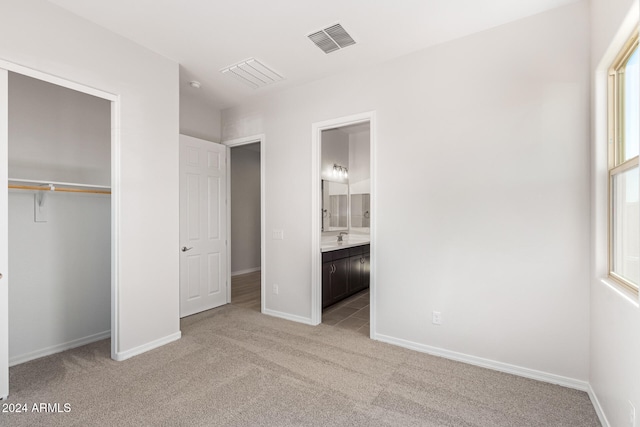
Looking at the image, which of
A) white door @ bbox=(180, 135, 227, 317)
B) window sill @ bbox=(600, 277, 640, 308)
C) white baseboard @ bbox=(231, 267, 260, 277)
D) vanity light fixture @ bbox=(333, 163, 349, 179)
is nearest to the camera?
window sill @ bbox=(600, 277, 640, 308)

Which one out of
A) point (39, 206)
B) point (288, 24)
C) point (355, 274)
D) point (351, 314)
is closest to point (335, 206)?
point (355, 274)

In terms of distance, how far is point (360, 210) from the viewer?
19.5ft

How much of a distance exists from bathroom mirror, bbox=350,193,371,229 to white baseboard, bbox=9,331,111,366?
159 inches

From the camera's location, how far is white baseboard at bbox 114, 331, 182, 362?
2789 millimetres

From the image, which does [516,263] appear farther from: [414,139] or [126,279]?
[126,279]

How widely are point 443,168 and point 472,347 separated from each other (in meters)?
1.57

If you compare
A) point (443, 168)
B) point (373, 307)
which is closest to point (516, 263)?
point (443, 168)

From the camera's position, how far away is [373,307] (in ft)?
10.7

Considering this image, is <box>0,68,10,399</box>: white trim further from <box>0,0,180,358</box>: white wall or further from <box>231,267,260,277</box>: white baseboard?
<box>231,267,260,277</box>: white baseboard

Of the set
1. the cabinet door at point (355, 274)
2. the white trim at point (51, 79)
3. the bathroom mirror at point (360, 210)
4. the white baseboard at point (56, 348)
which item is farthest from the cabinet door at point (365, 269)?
the white trim at point (51, 79)

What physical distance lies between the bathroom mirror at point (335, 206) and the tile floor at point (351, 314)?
136 centimetres

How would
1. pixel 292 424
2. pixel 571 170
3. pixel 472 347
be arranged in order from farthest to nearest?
pixel 472 347
pixel 571 170
pixel 292 424

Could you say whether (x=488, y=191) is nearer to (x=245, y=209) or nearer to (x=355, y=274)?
(x=355, y=274)

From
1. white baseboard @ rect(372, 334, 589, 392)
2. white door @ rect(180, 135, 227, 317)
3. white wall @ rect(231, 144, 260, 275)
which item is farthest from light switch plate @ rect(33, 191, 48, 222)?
white wall @ rect(231, 144, 260, 275)
